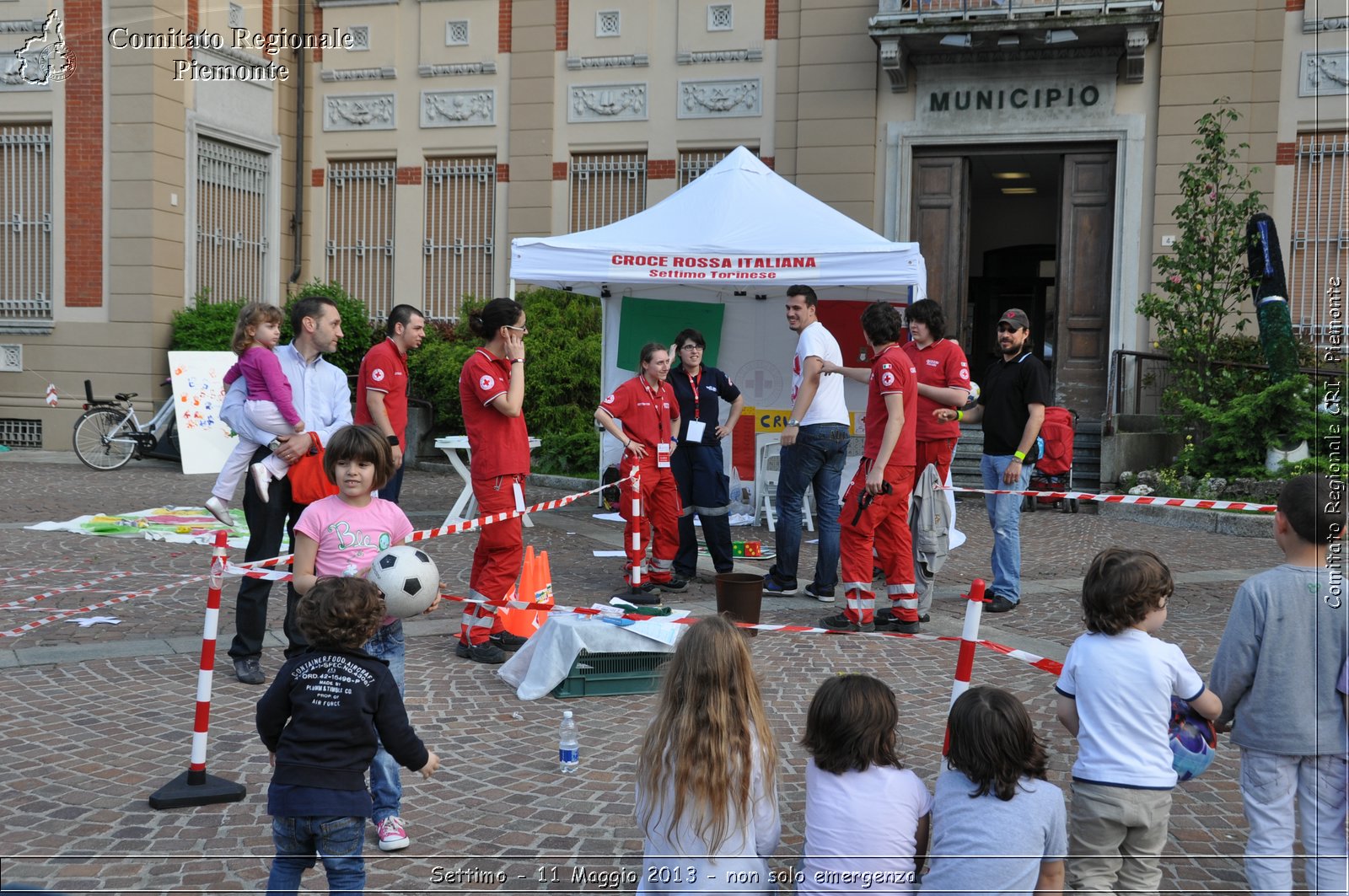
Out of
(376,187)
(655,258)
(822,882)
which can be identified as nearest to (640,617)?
(822,882)

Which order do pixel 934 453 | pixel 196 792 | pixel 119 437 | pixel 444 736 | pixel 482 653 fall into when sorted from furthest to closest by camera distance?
pixel 119 437, pixel 934 453, pixel 482 653, pixel 444 736, pixel 196 792

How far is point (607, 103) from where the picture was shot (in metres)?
19.0

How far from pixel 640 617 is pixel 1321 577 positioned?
3.23 m

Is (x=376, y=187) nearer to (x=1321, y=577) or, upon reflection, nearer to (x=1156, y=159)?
(x=1156, y=159)

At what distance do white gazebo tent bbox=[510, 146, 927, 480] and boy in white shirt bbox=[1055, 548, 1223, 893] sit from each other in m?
7.30

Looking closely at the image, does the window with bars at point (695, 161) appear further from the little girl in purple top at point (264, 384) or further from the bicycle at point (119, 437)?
the little girl in purple top at point (264, 384)

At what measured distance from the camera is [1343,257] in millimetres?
16078

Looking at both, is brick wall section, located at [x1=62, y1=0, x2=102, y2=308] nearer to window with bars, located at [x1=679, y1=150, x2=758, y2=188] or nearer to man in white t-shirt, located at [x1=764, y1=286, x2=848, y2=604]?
window with bars, located at [x1=679, y1=150, x2=758, y2=188]

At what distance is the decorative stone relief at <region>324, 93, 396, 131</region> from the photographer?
20.0 meters

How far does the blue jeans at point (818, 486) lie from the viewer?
26.1 ft

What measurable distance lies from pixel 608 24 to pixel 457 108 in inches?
116

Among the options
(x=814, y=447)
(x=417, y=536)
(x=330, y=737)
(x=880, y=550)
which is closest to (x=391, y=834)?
(x=330, y=737)

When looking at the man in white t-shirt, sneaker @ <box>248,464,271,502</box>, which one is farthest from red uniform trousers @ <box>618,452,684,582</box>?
sneaker @ <box>248,464,271,502</box>

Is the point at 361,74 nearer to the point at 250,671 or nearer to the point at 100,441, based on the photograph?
the point at 100,441
